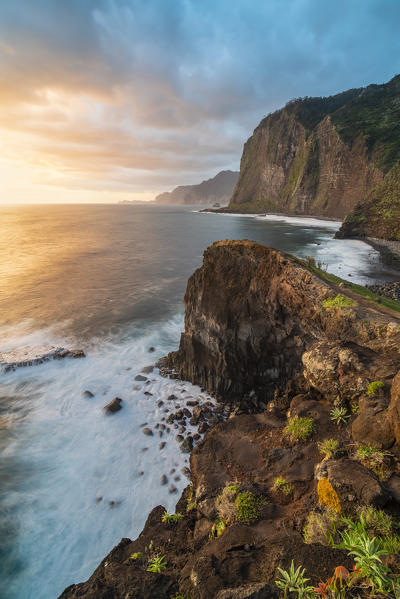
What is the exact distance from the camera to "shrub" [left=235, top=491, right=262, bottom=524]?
5.71m

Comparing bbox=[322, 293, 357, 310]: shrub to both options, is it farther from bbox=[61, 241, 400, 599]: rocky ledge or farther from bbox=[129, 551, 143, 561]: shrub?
bbox=[129, 551, 143, 561]: shrub

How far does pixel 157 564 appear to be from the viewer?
18.7 feet

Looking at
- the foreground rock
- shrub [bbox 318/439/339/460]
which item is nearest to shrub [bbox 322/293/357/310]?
shrub [bbox 318/439/339/460]

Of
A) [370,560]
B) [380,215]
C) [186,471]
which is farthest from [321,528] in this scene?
[380,215]

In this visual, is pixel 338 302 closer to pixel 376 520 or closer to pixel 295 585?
pixel 376 520

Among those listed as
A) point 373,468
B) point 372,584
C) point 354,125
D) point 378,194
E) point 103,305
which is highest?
point 354,125

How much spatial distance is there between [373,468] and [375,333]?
20.8 ft

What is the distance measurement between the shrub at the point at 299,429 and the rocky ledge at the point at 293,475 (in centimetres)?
3

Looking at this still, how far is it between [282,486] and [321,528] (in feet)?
6.20

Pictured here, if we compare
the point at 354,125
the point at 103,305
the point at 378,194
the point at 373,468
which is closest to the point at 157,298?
the point at 103,305

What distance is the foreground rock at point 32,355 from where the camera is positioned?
20.0m

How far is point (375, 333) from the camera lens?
34.2 ft

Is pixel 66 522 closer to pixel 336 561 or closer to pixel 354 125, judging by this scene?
pixel 336 561

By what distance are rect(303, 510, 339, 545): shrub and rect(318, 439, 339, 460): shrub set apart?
5.22 feet
